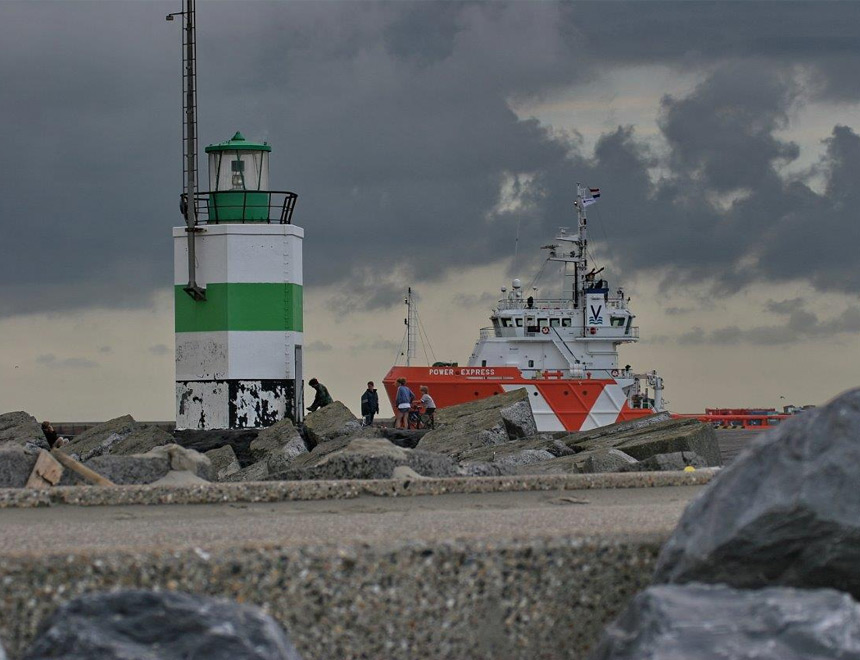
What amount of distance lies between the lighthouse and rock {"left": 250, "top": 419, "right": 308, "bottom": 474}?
74 centimetres

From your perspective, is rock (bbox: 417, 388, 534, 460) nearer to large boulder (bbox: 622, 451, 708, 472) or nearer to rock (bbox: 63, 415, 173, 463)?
rock (bbox: 63, 415, 173, 463)

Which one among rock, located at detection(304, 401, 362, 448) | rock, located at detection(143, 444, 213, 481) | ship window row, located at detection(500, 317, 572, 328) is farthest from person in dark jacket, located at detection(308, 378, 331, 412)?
ship window row, located at detection(500, 317, 572, 328)

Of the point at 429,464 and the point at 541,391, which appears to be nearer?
the point at 429,464

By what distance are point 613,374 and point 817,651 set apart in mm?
31436

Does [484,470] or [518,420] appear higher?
[518,420]

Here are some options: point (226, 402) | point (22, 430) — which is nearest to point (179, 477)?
point (226, 402)

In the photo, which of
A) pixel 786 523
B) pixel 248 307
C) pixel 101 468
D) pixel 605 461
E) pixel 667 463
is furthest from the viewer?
pixel 248 307

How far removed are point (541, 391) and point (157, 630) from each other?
2925cm

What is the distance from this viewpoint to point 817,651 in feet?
13.2

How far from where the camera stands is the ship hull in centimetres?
3278

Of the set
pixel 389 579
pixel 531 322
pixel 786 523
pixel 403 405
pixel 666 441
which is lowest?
pixel 389 579

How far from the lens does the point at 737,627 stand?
410cm

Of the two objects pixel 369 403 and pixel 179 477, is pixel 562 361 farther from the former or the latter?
pixel 179 477

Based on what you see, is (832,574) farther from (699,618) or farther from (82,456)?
(82,456)
